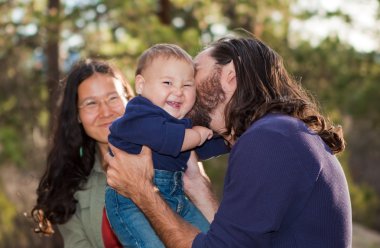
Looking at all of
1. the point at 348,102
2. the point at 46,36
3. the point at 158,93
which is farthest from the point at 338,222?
the point at 348,102

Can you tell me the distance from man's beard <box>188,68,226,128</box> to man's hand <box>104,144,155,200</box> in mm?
343

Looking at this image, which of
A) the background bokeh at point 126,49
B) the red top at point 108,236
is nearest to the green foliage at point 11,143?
the background bokeh at point 126,49

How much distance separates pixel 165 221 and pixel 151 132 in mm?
449

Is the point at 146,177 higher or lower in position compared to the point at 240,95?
lower

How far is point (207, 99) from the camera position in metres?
3.51

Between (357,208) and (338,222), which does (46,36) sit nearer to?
(338,222)

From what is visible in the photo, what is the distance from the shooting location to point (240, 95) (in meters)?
3.31

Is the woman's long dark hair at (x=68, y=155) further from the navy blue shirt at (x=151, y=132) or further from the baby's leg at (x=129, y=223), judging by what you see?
the navy blue shirt at (x=151, y=132)

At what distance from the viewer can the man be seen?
2.80m

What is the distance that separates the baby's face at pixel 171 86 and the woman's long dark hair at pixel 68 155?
45.3 inches

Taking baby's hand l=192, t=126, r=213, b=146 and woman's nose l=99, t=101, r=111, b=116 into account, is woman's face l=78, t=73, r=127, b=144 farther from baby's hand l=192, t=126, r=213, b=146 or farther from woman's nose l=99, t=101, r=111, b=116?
baby's hand l=192, t=126, r=213, b=146

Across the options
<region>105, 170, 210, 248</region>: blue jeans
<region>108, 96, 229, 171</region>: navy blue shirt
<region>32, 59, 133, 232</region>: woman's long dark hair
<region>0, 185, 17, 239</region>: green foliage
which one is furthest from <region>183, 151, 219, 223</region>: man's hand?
<region>0, 185, 17, 239</region>: green foliage

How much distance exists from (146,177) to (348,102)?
384 inches

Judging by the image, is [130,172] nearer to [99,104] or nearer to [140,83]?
[140,83]
